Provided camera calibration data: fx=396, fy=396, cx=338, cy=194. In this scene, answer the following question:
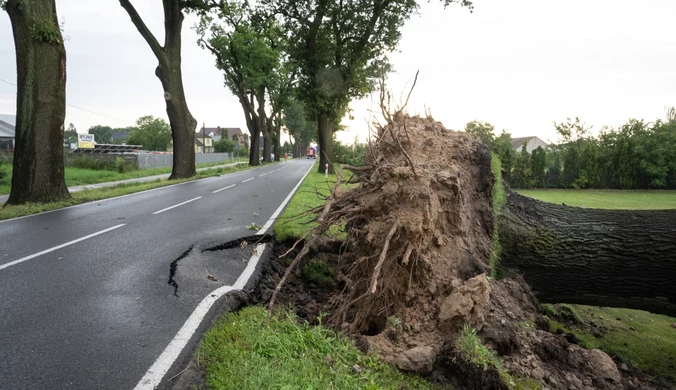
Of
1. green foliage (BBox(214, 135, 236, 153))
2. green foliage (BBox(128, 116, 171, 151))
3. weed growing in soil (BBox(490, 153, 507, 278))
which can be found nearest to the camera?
weed growing in soil (BBox(490, 153, 507, 278))

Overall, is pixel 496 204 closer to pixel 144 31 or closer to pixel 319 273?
pixel 319 273

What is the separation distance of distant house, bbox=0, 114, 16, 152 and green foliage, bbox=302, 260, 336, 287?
40484 millimetres

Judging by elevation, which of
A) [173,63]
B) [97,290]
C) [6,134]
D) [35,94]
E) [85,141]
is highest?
[173,63]

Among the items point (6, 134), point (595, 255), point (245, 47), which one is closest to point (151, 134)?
point (6, 134)

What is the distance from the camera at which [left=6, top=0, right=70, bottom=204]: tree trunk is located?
9828 millimetres

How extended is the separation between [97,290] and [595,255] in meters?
5.10

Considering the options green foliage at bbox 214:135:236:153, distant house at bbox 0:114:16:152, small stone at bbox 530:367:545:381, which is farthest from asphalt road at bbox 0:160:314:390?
green foliage at bbox 214:135:236:153

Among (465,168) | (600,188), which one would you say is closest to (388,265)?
(465,168)

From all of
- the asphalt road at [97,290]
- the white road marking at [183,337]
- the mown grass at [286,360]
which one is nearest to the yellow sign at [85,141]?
the asphalt road at [97,290]

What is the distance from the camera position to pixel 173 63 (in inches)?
711

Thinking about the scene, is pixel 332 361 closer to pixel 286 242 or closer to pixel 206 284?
pixel 206 284

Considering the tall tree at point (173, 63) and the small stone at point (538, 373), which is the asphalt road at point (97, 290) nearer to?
the small stone at point (538, 373)

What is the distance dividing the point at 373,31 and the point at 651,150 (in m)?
17.1

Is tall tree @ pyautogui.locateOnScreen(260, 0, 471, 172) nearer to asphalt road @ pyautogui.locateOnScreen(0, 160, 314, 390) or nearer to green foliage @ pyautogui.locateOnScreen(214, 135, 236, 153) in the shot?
asphalt road @ pyautogui.locateOnScreen(0, 160, 314, 390)
